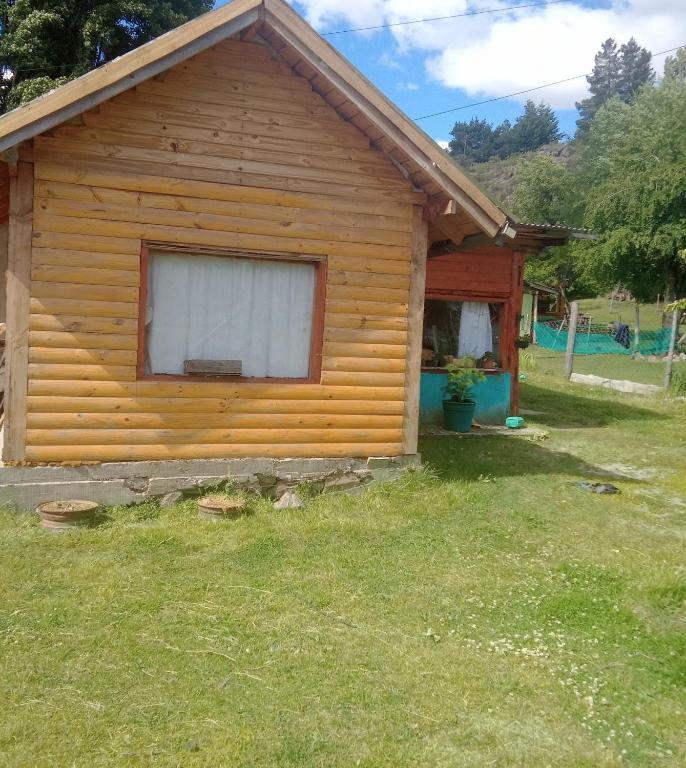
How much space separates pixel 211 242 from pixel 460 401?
20.3 ft

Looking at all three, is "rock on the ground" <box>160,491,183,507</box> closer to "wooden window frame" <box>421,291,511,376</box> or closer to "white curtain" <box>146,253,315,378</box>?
"white curtain" <box>146,253,315,378</box>

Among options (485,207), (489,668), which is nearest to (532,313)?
(485,207)

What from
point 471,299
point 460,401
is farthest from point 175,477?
point 471,299

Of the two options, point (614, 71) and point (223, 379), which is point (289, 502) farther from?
point (614, 71)

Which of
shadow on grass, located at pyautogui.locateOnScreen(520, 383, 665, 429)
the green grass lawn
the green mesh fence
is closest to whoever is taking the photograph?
the green grass lawn

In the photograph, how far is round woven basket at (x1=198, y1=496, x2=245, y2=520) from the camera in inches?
266

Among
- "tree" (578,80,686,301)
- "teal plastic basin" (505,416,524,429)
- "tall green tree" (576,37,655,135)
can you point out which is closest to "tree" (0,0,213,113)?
"teal plastic basin" (505,416,524,429)

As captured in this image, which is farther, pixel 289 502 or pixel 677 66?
pixel 677 66

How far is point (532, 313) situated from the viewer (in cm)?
4681

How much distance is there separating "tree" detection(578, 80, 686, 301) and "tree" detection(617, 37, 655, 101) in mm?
66864

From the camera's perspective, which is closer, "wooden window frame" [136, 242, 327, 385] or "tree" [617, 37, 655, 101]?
"wooden window frame" [136, 242, 327, 385]

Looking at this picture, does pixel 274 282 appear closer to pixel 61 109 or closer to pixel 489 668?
pixel 61 109

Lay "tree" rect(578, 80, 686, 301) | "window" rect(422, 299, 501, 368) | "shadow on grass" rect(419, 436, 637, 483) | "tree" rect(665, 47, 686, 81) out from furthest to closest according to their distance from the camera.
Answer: "tree" rect(665, 47, 686, 81)
"tree" rect(578, 80, 686, 301)
"window" rect(422, 299, 501, 368)
"shadow on grass" rect(419, 436, 637, 483)

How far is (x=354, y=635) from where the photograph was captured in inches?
180
